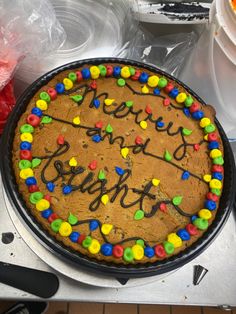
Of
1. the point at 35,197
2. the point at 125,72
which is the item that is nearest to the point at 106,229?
the point at 35,197

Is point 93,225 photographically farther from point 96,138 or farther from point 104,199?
point 96,138

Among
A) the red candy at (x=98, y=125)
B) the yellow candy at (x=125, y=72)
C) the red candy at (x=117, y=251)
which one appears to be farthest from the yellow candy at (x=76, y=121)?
the red candy at (x=117, y=251)

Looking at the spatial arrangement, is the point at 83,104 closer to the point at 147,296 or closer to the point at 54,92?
the point at 54,92

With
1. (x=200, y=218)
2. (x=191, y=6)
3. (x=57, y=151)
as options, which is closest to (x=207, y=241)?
(x=200, y=218)

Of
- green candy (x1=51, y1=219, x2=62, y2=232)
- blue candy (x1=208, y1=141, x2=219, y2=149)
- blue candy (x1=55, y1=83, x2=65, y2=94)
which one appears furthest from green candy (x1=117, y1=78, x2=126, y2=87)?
green candy (x1=51, y1=219, x2=62, y2=232)

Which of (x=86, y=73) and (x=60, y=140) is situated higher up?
(x=86, y=73)

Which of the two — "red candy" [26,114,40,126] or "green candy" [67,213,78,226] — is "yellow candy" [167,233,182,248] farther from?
"red candy" [26,114,40,126]
